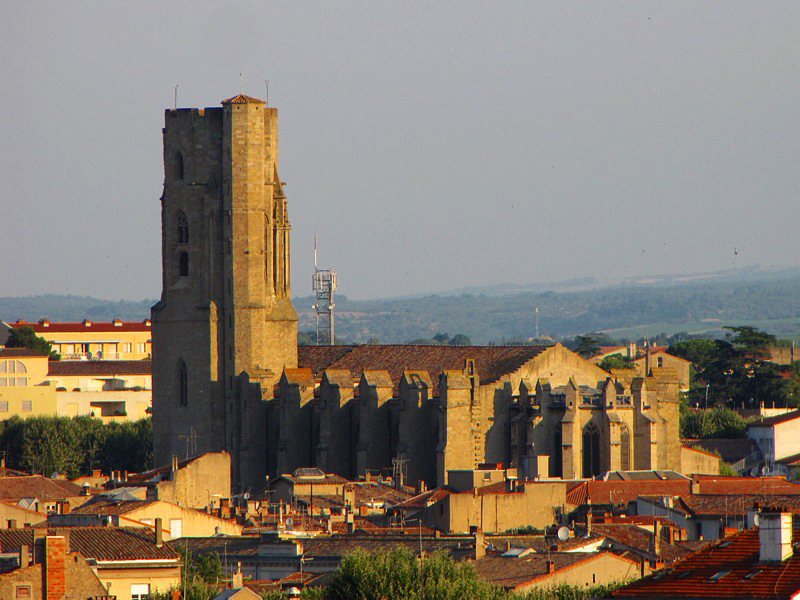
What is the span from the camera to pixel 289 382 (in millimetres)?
99188

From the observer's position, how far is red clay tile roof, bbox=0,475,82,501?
78500 mm

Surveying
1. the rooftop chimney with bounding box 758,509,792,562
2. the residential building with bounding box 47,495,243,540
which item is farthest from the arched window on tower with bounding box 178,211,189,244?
the rooftop chimney with bounding box 758,509,792,562

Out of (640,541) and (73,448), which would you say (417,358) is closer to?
(73,448)

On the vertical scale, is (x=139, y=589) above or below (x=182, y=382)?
below

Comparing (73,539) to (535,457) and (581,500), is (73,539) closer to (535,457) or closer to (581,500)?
(581,500)

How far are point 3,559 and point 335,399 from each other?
54875 millimetres

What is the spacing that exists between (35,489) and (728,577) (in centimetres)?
5182

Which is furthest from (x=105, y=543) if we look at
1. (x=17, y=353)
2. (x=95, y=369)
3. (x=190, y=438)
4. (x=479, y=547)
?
(x=95, y=369)

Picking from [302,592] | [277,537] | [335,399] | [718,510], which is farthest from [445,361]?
[302,592]

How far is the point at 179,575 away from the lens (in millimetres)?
46406

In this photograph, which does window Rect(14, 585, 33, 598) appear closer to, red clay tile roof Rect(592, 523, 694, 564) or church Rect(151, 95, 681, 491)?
red clay tile roof Rect(592, 523, 694, 564)

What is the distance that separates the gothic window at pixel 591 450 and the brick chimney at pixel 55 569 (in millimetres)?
52694

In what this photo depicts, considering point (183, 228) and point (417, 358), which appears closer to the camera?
point (417, 358)

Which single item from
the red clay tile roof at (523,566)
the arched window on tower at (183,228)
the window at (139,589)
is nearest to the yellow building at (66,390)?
the arched window on tower at (183,228)
